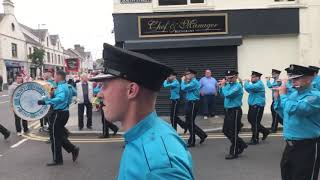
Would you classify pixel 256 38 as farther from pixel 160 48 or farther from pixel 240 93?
pixel 240 93

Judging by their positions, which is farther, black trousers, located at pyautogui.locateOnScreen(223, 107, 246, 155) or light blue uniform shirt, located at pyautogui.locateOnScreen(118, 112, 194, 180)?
black trousers, located at pyautogui.locateOnScreen(223, 107, 246, 155)

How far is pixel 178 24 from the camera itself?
1627 centimetres

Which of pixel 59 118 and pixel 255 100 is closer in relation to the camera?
pixel 59 118

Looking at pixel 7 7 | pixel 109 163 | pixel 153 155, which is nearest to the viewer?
pixel 153 155

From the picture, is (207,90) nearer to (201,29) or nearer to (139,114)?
(201,29)

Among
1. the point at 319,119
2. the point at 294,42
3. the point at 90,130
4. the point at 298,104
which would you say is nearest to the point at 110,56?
the point at 298,104

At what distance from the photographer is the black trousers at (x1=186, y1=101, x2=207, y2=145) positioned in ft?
35.1

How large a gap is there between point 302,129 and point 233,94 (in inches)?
162

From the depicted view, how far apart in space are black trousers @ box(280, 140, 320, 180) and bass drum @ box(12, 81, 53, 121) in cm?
644

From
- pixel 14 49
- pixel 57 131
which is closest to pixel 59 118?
pixel 57 131

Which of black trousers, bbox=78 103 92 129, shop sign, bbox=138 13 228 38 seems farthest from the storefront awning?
black trousers, bbox=78 103 92 129

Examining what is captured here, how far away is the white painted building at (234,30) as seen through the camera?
16234 mm

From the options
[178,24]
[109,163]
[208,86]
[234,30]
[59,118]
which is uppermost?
[178,24]

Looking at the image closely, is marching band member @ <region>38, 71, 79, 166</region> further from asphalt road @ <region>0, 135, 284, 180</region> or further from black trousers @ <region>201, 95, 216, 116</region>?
black trousers @ <region>201, 95, 216, 116</region>
